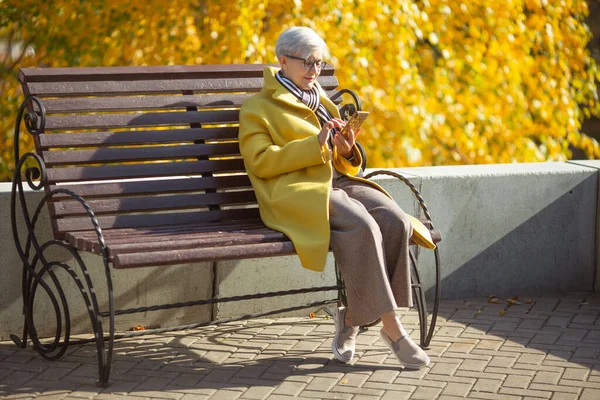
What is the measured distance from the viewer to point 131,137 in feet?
17.5

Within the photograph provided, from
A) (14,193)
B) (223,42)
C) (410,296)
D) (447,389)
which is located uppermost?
(223,42)

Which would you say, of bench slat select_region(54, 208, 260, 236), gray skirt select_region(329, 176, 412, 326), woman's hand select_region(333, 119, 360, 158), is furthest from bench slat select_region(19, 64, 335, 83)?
gray skirt select_region(329, 176, 412, 326)

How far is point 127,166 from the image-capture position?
528 cm

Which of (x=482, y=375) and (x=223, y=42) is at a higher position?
(x=223, y=42)

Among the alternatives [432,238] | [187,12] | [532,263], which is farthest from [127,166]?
[187,12]

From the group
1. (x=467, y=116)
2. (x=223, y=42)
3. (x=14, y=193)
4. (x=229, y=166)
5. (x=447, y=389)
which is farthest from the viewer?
(x=467, y=116)

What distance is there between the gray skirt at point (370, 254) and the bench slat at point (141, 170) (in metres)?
0.68

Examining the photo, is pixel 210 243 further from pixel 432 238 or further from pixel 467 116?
pixel 467 116

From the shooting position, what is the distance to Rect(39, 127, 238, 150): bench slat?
519cm

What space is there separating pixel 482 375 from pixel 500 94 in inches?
168

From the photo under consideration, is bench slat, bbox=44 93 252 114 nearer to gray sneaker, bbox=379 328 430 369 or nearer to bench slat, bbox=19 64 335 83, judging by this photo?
bench slat, bbox=19 64 335 83

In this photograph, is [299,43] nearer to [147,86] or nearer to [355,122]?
[355,122]

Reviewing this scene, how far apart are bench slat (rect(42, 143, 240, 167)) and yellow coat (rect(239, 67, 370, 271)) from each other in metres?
0.30

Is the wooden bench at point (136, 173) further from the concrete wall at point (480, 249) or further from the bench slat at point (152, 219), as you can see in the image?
the concrete wall at point (480, 249)
